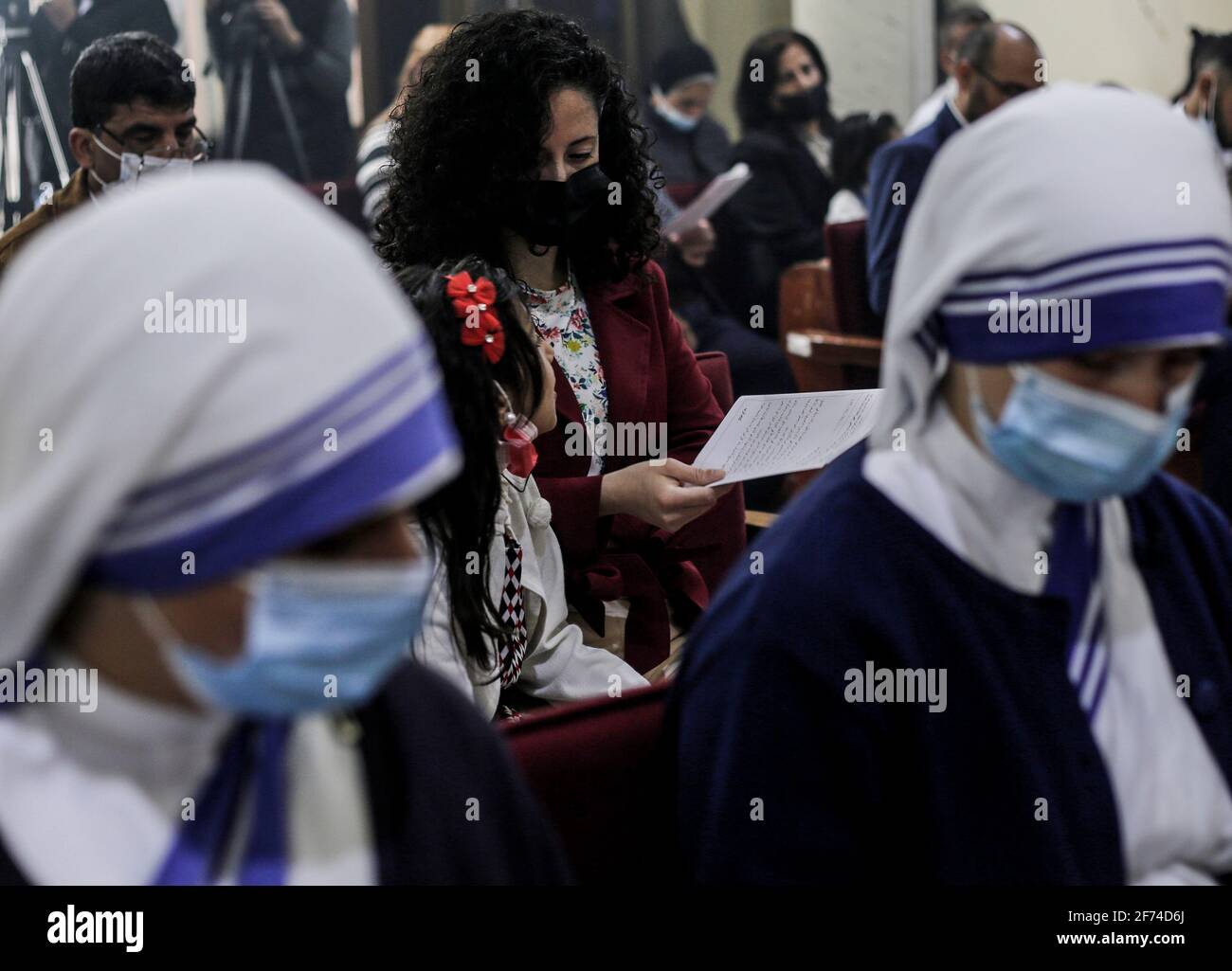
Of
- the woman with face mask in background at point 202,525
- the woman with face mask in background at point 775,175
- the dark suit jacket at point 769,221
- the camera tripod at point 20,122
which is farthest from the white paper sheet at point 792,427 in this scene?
the camera tripod at point 20,122

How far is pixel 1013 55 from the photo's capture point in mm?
4777

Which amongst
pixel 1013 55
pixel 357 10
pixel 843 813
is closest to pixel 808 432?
pixel 843 813

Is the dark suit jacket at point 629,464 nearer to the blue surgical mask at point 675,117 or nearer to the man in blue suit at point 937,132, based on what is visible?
the man in blue suit at point 937,132

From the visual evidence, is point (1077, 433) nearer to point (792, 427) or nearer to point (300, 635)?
point (300, 635)

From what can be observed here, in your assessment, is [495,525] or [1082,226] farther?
[495,525]

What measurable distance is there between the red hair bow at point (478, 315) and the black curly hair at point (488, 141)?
19.3 inches

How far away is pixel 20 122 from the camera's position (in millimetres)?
5723

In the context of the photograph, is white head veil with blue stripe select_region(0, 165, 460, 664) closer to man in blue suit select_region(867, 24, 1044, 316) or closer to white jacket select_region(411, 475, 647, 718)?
white jacket select_region(411, 475, 647, 718)

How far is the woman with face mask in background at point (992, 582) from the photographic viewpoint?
1.33m

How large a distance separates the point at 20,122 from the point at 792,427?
14.7 ft

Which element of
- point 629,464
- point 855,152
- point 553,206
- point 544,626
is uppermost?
point 553,206

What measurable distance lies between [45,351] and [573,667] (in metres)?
1.56

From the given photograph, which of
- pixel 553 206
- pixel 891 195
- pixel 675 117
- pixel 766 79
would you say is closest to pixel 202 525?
pixel 553 206

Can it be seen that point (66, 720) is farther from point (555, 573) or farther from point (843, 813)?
point (555, 573)
